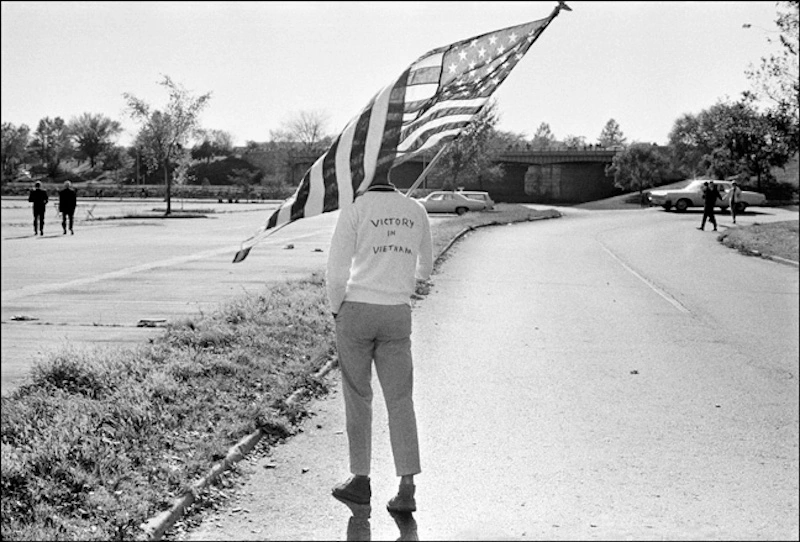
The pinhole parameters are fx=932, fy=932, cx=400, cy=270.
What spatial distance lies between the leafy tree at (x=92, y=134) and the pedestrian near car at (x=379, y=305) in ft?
119

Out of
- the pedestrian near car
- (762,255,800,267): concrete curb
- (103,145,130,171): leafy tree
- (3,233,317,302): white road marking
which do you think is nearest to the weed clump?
the pedestrian near car

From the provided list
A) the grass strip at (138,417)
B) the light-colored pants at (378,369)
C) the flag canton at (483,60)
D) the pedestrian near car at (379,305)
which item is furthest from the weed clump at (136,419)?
the flag canton at (483,60)

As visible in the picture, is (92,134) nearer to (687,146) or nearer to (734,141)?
(734,141)

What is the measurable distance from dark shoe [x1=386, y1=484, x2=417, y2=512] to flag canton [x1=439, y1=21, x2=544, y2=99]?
87.5 inches

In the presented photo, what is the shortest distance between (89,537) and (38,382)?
3.44 m

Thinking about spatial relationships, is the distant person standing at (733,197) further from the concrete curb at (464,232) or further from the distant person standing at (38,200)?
the distant person standing at (38,200)

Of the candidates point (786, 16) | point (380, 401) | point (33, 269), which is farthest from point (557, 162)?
point (380, 401)

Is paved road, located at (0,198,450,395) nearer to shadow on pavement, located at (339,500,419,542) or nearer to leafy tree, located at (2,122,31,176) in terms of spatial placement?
leafy tree, located at (2,122,31,176)

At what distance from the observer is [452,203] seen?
173 ft

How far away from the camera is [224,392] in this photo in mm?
7695

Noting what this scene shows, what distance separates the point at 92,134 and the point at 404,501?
4827 centimetres

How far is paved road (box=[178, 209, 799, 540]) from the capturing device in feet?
16.6

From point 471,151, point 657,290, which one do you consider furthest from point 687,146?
point 657,290

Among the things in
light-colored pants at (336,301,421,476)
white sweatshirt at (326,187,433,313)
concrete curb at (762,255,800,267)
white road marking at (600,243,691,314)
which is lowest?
white road marking at (600,243,691,314)
